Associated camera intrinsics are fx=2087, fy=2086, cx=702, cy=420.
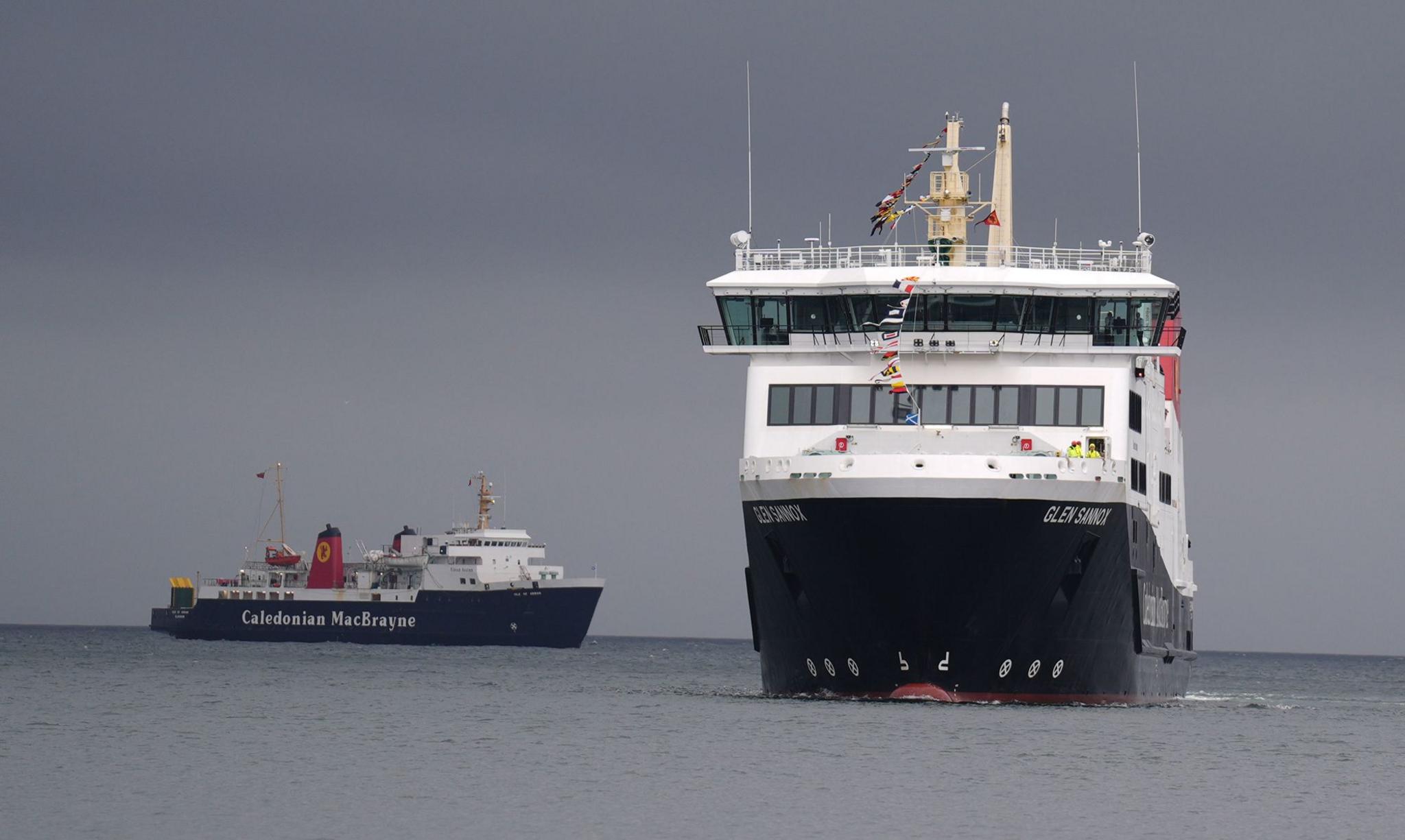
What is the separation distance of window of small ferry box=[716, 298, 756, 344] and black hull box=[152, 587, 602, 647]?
300 feet

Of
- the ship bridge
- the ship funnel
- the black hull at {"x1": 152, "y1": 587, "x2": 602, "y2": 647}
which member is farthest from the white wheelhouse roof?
the ship funnel

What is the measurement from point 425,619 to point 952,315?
9839 centimetres

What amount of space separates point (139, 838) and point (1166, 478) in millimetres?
35506

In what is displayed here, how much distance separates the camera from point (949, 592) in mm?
42906

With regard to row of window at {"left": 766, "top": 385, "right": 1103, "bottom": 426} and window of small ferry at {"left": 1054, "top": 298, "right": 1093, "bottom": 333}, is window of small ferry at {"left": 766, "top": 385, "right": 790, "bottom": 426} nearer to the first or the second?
row of window at {"left": 766, "top": 385, "right": 1103, "bottom": 426}

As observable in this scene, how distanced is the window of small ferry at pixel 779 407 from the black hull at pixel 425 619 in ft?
301

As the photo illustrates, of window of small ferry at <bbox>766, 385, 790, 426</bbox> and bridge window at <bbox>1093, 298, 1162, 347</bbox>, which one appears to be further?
window of small ferry at <bbox>766, 385, 790, 426</bbox>

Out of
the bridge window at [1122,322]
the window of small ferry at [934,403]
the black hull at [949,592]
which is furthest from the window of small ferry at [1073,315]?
the black hull at [949,592]

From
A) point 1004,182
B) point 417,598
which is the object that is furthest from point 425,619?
point 1004,182

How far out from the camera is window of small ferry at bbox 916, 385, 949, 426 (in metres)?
45.9

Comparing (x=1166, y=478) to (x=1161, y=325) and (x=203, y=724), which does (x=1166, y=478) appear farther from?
(x=203, y=724)

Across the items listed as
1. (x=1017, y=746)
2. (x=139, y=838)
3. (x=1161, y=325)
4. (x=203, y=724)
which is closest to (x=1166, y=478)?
(x=1161, y=325)

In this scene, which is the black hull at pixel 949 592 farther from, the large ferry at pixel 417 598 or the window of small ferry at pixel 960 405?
the large ferry at pixel 417 598

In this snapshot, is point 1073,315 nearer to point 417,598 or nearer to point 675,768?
point 675,768
